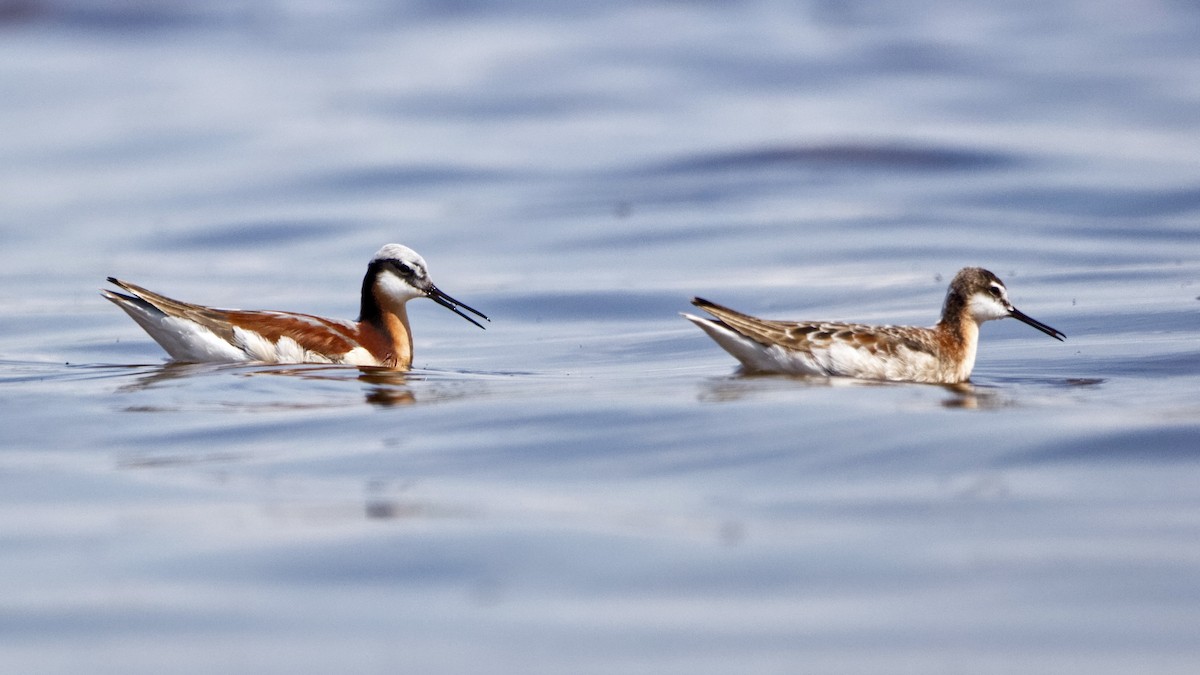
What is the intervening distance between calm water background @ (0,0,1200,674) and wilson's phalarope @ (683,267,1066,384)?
0.33 meters

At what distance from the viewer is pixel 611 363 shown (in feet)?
37.5

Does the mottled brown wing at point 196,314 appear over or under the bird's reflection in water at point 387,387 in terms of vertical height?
over

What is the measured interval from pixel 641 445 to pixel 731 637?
2637mm

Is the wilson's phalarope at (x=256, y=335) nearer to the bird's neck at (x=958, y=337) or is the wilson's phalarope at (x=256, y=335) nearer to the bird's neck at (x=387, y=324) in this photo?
the bird's neck at (x=387, y=324)

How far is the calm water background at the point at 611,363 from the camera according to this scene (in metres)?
5.50

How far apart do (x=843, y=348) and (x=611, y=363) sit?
72.5 inches

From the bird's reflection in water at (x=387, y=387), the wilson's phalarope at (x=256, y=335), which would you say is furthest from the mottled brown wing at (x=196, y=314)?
the bird's reflection in water at (x=387, y=387)

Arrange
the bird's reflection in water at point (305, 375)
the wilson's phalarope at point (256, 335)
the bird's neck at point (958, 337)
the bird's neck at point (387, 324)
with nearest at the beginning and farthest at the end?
the bird's reflection in water at point (305, 375)
the bird's neck at point (958, 337)
the wilson's phalarope at point (256, 335)
the bird's neck at point (387, 324)

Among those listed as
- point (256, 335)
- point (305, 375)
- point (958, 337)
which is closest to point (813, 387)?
point (958, 337)

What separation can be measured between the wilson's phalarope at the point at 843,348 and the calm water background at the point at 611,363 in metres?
0.33

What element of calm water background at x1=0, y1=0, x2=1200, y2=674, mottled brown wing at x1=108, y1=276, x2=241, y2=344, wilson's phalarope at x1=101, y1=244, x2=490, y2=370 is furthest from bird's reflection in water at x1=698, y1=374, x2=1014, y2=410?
mottled brown wing at x1=108, y1=276, x2=241, y2=344

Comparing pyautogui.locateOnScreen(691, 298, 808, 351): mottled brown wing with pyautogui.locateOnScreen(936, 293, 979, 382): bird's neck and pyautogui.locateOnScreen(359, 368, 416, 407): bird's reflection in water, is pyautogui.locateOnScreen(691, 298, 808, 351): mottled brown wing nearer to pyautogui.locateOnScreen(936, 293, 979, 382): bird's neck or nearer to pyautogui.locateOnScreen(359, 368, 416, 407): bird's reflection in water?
pyautogui.locateOnScreen(936, 293, 979, 382): bird's neck

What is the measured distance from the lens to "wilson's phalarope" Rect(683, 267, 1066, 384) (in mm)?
10141

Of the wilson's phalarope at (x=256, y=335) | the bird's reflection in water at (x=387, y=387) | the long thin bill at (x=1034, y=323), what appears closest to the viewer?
the bird's reflection in water at (x=387, y=387)
